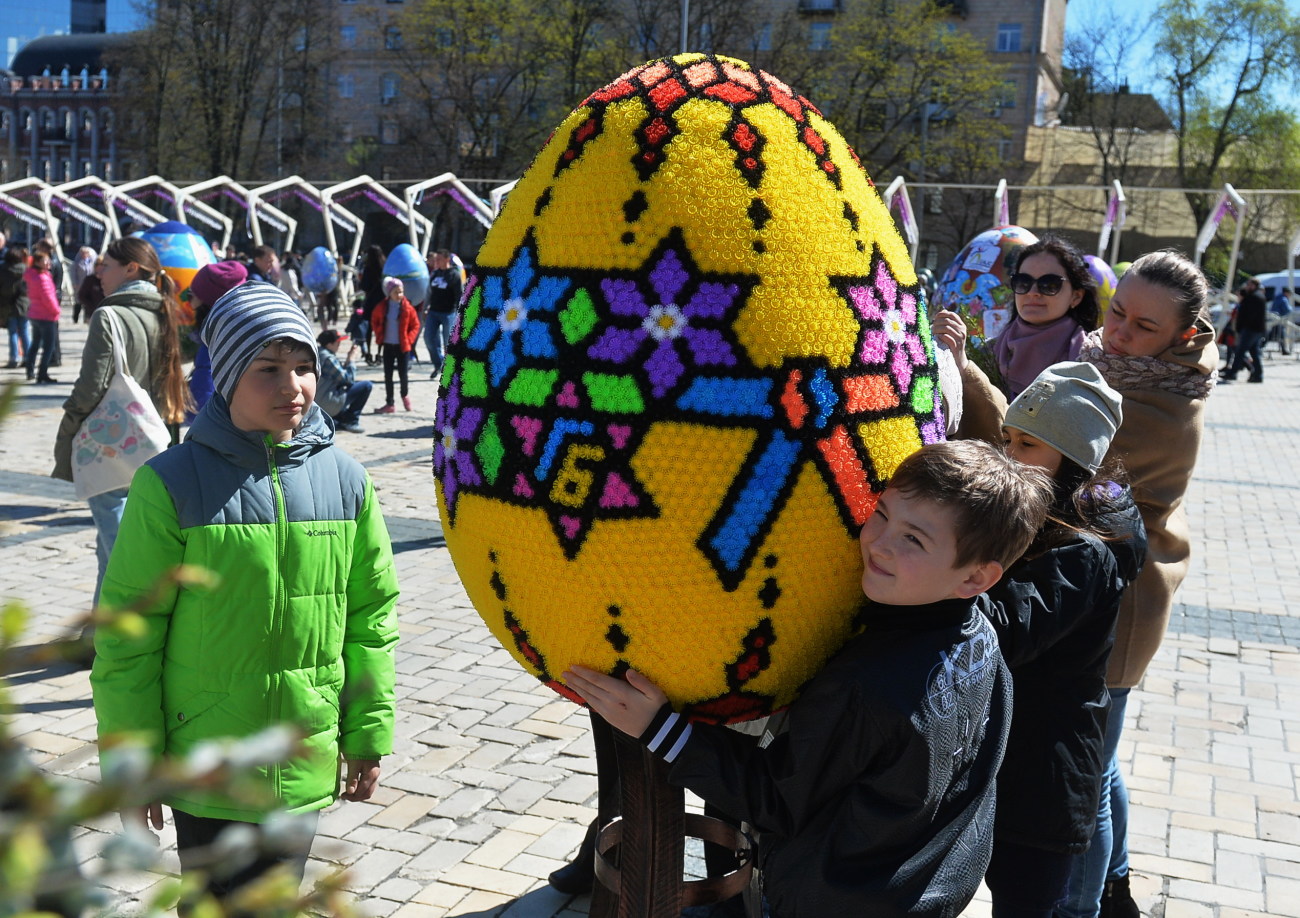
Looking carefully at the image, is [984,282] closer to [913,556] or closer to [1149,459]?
[1149,459]

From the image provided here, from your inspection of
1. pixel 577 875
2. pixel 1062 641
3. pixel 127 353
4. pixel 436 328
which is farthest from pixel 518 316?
pixel 436 328

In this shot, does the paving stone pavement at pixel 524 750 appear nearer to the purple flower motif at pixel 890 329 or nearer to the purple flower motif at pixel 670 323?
the purple flower motif at pixel 670 323

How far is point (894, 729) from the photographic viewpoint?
2074mm

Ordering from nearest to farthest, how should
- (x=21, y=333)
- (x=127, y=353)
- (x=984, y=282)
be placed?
(x=127, y=353) < (x=984, y=282) < (x=21, y=333)

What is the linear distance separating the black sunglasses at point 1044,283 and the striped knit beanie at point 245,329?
7.68ft

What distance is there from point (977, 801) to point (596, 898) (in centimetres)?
99

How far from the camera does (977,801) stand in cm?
227

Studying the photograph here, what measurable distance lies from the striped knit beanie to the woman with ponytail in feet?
9.70

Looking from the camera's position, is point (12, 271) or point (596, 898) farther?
point (12, 271)

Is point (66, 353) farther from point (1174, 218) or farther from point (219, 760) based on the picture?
point (1174, 218)

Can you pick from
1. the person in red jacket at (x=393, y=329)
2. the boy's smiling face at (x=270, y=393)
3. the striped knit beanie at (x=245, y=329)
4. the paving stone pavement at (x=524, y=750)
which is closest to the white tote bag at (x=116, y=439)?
the paving stone pavement at (x=524, y=750)

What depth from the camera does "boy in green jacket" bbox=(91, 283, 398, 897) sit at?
8.39 feet

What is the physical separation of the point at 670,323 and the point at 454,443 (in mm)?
Result: 534

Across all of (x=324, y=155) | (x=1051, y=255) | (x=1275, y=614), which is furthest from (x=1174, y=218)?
(x=1051, y=255)
